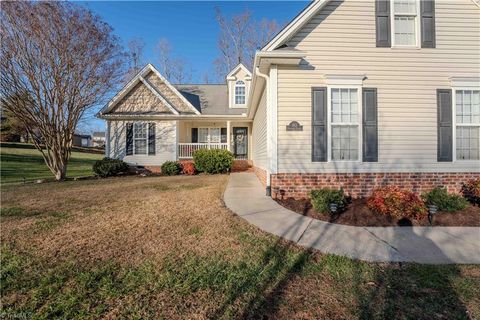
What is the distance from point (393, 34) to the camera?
6875 millimetres

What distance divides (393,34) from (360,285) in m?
6.73

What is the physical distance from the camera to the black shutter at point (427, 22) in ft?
22.3

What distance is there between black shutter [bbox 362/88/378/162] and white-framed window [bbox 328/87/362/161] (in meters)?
0.15

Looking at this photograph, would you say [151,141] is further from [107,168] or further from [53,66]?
[53,66]

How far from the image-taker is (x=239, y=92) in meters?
16.8

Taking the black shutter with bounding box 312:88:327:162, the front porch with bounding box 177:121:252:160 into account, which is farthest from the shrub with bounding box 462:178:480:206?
the front porch with bounding box 177:121:252:160

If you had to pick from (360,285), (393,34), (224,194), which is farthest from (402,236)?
(393,34)

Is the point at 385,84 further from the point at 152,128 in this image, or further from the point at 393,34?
the point at 152,128

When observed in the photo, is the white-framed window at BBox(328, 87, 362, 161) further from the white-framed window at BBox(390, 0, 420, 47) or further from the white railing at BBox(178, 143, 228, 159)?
the white railing at BBox(178, 143, 228, 159)

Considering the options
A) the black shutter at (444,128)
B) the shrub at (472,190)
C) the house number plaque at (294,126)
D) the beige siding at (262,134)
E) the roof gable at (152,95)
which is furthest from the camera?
the roof gable at (152,95)

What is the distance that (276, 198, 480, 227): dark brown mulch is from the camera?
5117 mm

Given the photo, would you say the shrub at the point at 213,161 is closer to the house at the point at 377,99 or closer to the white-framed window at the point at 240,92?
the white-framed window at the point at 240,92

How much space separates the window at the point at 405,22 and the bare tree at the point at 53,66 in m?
12.0

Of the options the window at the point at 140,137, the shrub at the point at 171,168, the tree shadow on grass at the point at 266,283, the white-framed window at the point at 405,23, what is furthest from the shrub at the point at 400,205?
the window at the point at 140,137
